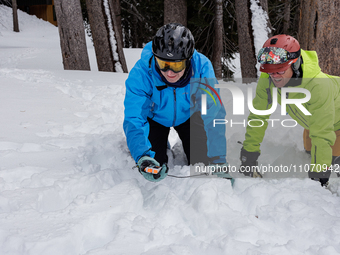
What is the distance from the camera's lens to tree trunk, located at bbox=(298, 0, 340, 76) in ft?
12.4

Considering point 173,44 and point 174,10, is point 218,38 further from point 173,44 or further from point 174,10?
point 173,44

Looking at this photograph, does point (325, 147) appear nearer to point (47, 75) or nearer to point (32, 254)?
point (32, 254)

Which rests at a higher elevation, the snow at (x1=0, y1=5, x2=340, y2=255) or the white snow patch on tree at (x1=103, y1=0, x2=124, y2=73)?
the white snow patch on tree at (x1=103, y1=0, x2=124, y2=73)

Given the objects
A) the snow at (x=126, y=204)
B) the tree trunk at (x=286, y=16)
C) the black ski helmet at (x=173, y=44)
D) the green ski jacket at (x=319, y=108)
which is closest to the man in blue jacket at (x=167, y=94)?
the black ski helmet at (x=173, y=44)

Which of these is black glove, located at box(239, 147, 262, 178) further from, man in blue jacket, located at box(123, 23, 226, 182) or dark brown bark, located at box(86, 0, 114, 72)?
dark brown bark, located at box(86, 0, 114, 72)

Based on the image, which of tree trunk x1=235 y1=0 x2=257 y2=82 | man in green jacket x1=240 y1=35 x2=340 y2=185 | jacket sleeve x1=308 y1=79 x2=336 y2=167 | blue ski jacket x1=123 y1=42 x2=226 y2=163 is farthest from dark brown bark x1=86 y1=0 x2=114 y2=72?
A: jacket sleeve x1=308 y1=79 x2=336 y2=167

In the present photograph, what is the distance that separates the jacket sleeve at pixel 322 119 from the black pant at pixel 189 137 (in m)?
1.06

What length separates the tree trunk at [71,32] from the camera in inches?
275

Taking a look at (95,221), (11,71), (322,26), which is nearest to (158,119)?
(95,221)

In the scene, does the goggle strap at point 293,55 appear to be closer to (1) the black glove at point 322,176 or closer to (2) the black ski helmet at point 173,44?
(2) the black ski helmet at point 173,44

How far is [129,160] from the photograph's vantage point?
2.96 meters

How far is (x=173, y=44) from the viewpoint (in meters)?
2.24

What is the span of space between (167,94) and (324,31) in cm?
261

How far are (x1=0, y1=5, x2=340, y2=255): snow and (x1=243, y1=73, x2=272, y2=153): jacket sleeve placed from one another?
51cm
